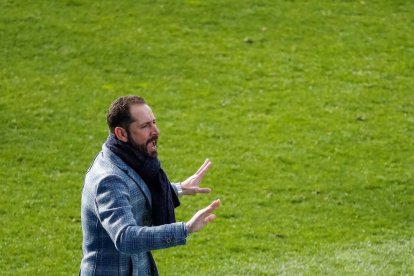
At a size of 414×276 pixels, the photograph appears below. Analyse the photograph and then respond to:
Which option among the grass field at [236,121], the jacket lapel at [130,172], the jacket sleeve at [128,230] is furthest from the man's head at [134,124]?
the grass field at [236,121]

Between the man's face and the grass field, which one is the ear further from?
the grass field

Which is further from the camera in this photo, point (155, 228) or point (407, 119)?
point (407, 119)

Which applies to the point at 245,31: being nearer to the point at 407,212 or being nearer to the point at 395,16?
the point at 395,16

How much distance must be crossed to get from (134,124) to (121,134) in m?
0.14

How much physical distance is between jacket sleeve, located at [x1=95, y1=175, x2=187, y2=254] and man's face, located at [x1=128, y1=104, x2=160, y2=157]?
414 millimetres

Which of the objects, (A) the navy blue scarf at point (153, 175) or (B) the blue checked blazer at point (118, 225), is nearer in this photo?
(B) the blue checked blazer at point (118, 225)

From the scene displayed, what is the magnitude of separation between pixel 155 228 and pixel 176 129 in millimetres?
7908

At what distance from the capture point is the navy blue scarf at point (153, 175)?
6.17 meters

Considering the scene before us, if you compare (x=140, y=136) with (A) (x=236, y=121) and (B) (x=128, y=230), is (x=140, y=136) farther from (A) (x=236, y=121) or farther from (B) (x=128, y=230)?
(A) (x=236, y=121)

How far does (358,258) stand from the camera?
1009 centimetres

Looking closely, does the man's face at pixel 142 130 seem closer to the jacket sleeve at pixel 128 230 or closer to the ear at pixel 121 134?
the ear at pixel 121 134

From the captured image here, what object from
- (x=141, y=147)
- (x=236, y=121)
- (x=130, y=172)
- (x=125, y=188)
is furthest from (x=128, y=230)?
(x=236, y=121)

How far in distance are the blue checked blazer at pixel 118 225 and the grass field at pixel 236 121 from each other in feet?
12.2

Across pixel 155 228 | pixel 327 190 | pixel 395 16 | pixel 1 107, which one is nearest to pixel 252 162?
pixel 327 190
